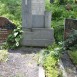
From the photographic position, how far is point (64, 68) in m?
6.75

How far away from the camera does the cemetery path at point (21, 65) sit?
6500 mm

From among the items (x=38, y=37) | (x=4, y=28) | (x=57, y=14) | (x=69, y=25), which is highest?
(x=69, y=25)

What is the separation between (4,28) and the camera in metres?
9.76

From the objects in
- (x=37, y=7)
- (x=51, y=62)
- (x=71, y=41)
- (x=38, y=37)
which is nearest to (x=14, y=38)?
(x=38, y=37)

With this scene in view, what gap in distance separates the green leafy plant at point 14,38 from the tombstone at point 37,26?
182mm

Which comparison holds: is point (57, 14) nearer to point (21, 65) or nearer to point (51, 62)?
point (21, 65)

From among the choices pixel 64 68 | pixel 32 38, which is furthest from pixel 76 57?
pixel 32 38

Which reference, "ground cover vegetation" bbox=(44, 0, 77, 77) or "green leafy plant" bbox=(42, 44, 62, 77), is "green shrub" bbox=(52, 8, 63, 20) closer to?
"ground cover vegetation" bbox=(44, 0, 77, 77)

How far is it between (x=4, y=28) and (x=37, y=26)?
1183 millimetres

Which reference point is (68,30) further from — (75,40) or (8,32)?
(8,32)

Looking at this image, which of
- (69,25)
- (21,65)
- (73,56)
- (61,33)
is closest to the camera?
(21,65)

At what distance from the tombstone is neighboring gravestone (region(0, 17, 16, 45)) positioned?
60cm

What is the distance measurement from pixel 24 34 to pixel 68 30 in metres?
1.50

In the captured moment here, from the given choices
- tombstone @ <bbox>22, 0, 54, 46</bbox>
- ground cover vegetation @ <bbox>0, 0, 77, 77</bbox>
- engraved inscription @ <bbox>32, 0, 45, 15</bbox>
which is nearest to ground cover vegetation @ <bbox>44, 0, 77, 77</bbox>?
ground cover vegetation @ <bbox>0, 0, 77, 77</bbox>
